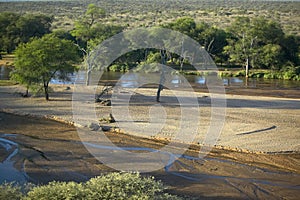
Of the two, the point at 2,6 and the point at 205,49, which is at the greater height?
the point at 2,6

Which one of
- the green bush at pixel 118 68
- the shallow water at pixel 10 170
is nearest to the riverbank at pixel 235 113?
the shallow water at pixel 10 170

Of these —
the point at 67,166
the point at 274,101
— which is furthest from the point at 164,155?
the point at 274,101

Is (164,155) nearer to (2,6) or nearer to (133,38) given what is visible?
(133,38)

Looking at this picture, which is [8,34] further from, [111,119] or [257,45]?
[111,119]

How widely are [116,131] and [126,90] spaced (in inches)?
520

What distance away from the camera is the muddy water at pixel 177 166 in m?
15.8

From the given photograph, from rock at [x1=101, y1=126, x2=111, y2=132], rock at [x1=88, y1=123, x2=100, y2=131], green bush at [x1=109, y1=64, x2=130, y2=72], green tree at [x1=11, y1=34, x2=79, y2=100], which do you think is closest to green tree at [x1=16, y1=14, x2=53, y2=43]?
green bush at [x1=109, y1=64, x2=130, y2=72]

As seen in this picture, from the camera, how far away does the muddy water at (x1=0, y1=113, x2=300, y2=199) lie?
15.8 meters

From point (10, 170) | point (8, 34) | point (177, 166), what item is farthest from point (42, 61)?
point (8, 34)

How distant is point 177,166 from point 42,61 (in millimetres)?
15120

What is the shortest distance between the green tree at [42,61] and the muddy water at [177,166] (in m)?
7.87

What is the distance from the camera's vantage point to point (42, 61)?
29375 millimetres

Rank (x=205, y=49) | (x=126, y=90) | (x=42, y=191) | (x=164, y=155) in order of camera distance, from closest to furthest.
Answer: (x=42, y=191)
(x=164, y=155)
(x=126, y=90)
(x=205, y=49)

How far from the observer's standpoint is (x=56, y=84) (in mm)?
39375
